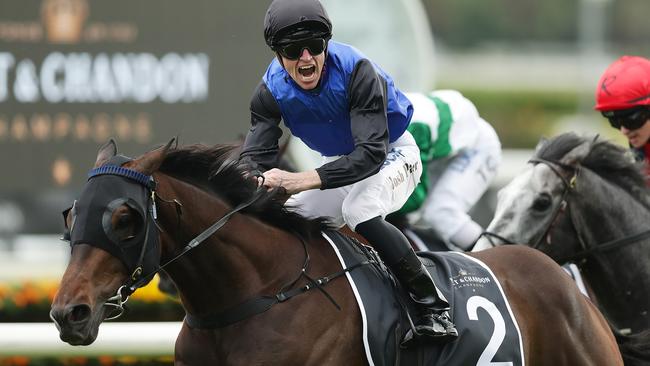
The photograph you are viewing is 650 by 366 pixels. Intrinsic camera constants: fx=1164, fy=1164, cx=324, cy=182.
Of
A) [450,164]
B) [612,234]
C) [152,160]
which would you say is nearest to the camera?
[152,160]

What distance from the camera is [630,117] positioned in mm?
4758

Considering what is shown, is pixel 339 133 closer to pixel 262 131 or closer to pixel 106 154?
pixel 262 131

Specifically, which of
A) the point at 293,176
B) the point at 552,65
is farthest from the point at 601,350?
the point at 552,65

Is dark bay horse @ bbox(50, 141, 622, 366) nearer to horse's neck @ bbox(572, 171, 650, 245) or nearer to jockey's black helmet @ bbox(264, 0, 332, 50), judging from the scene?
jockey's black helmet @ bbox(264, 0, 332, 50)

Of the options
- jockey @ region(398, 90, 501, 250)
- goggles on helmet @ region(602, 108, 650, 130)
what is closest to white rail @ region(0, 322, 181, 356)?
jockey @ region(398, 90, 501, 250)

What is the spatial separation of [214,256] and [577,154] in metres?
1.89

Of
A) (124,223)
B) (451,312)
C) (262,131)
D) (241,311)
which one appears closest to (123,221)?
(124,223)

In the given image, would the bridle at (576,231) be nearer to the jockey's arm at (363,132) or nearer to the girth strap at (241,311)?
the jockey's arm at (363,132)

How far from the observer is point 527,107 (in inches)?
938

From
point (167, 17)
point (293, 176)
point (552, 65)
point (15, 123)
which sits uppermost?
point (293, 176)

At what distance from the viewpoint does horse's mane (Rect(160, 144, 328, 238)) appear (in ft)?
11.1

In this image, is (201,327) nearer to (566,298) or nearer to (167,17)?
(566,298)

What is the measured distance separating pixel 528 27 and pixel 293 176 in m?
27.1

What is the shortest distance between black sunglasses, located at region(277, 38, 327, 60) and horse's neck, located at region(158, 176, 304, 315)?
49 centimetres
